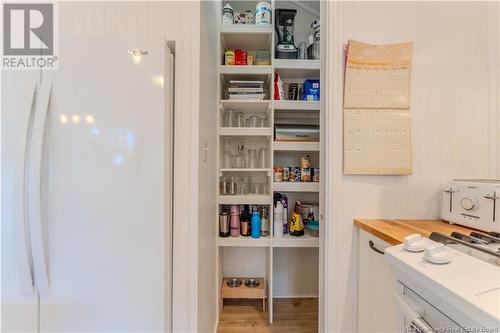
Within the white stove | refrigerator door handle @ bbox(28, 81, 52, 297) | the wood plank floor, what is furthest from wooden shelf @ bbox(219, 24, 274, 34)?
the wood plank floor

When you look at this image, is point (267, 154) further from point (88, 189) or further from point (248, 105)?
point (88, 189)

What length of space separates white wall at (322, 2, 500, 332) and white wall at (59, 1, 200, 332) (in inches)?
27.5

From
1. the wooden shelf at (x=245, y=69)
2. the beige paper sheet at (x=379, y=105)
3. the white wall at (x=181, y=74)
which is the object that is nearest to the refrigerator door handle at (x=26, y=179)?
the white wall at (x=181, y=74)

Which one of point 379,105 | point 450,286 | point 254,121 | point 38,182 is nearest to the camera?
point 450,286

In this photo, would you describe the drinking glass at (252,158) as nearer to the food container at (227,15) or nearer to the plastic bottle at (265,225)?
the plastic bottle at (265,225)

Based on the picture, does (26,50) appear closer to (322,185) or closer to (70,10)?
(70,10)

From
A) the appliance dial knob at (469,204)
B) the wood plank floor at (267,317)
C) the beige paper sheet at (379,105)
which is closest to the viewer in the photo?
the appliance dial knob at (469,204)

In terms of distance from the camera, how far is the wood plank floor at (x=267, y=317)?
69.7 inches

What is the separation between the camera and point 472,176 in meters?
1.30

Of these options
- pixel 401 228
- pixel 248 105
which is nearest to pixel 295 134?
pixel 248 105

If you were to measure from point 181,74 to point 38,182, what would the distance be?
72cm

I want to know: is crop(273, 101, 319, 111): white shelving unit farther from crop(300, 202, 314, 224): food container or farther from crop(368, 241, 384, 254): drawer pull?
crop(368, 241, 384, 254): drawer pull

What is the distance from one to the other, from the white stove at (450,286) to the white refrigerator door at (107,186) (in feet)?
2.82

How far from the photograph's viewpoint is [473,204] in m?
1.07
